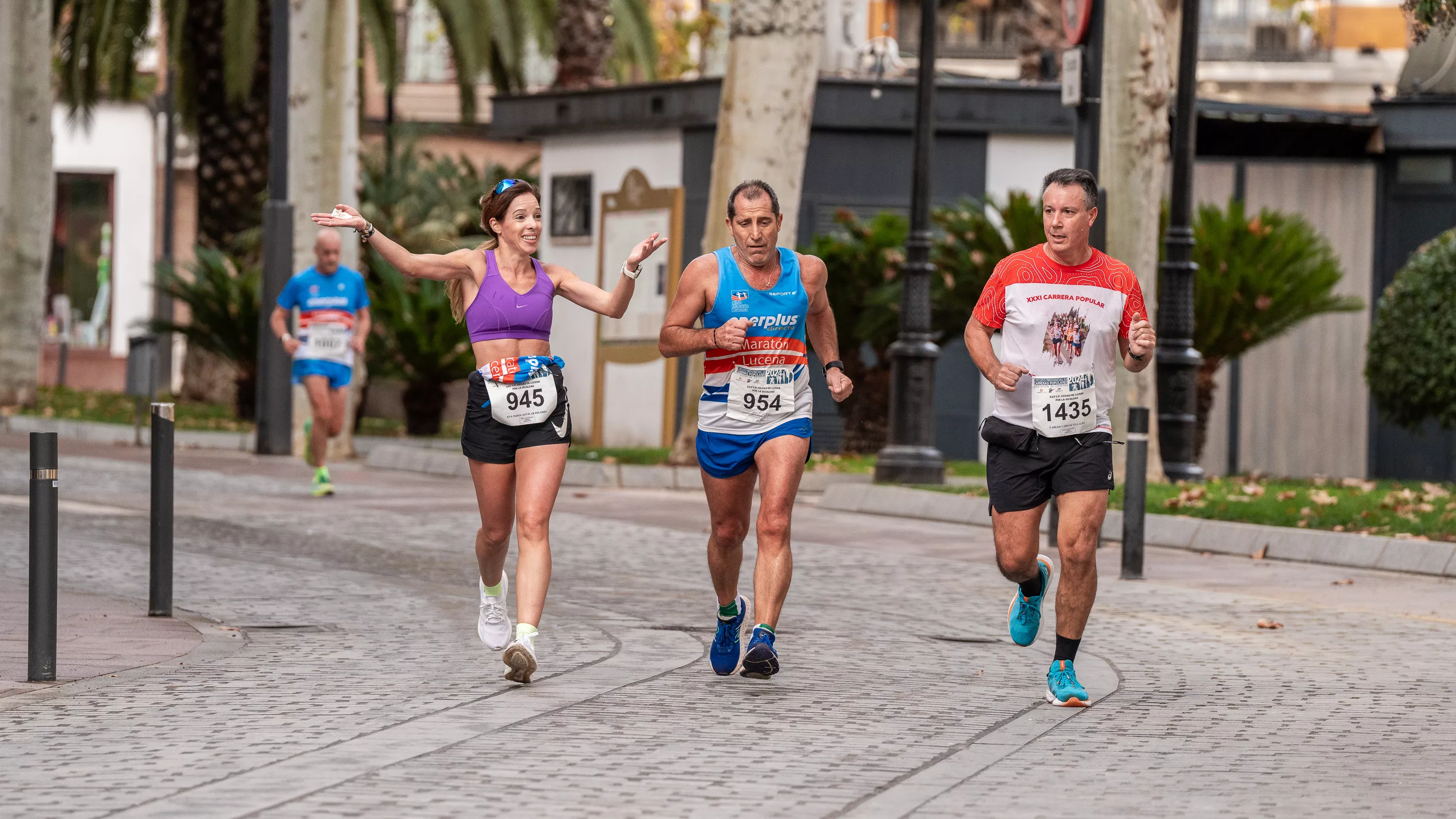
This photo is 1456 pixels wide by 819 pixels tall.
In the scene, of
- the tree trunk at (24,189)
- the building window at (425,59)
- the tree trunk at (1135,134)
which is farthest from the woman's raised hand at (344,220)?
the building window at (425,59)

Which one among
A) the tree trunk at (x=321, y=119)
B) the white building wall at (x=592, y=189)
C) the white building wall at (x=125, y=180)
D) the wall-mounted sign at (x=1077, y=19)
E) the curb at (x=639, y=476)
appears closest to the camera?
the wall-mounted sign at (x=1077, y=19)

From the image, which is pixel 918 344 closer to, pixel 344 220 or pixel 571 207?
pixel 571 207

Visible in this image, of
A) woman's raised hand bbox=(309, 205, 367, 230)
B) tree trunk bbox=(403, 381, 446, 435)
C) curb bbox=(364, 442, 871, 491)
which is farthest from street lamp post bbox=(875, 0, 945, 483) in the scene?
woman's raised hand bbox=(309, 205, 367, 230)

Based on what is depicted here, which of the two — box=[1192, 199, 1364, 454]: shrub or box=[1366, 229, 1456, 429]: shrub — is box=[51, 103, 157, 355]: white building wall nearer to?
box=[1192, 199, 1364, 454]: shrub

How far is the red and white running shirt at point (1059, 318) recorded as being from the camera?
739cm

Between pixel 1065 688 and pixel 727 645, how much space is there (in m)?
1.22

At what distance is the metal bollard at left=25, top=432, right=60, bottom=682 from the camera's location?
735 cm

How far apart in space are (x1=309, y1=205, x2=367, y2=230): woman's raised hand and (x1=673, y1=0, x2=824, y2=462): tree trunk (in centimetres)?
1070

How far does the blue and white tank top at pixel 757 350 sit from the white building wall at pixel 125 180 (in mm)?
40613

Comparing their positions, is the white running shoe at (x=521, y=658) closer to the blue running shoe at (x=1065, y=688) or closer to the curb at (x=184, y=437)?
the blue running shoe at (x=1065, y=688)

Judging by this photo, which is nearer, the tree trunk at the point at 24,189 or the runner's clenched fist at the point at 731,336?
the runner's clenched fist at the point at 731,336

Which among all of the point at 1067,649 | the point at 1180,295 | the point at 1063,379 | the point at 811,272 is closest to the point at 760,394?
the point at 811,272

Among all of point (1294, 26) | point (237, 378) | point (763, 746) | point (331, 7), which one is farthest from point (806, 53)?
point (1294, 26)

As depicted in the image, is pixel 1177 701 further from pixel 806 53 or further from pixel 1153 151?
pixel 806 53
